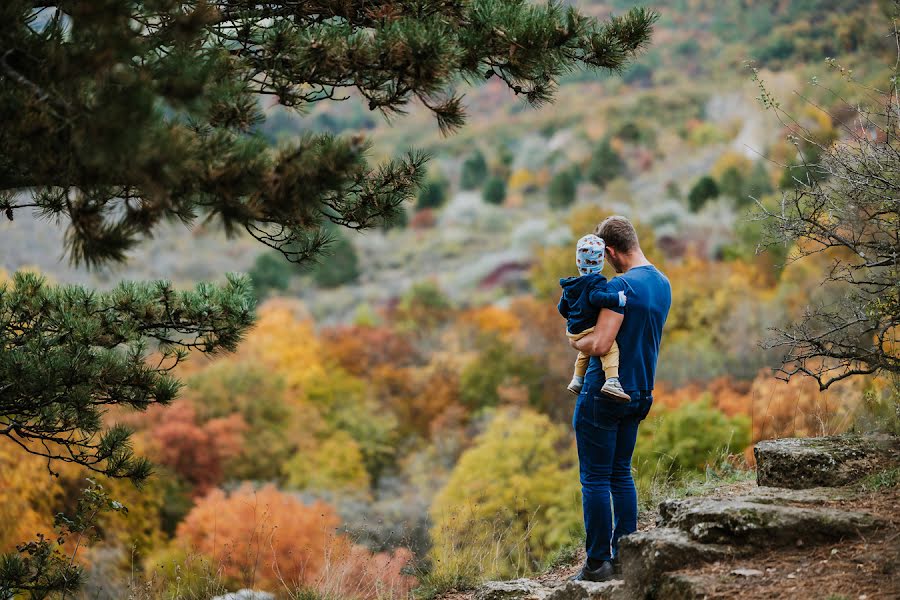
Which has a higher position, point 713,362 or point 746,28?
point 746,28

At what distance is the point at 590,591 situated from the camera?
343 centimetres

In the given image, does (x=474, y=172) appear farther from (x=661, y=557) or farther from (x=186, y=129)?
(x=186, y=129)

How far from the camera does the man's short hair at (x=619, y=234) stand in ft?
12.1

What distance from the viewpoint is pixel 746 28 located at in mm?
71688

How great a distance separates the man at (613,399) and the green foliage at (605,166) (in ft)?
193

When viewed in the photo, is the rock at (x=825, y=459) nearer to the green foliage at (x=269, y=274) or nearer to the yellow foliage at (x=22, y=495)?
the yellow foliage at (x=22, y=495)

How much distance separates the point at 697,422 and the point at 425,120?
72659 millimetres

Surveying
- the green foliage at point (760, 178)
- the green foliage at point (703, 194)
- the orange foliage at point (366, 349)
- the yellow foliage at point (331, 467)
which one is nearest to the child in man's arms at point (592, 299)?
the yellow foliage at point (331, 467)

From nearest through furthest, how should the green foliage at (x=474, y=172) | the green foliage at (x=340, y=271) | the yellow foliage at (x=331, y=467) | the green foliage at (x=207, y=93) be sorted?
the green foliage at (x=207, y=93) → the yellow foliage at (x=331, y=467) → the green foliage at (x=340, y=271) → the green foliage at (x=474, y=172)

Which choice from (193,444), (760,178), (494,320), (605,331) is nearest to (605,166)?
(760,178)

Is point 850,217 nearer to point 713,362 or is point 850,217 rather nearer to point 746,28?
point 713,362

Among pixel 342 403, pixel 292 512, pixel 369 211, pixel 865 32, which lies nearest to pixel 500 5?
pixel 369 211

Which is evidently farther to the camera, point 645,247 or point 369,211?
point 645,247

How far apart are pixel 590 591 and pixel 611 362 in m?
0.95
